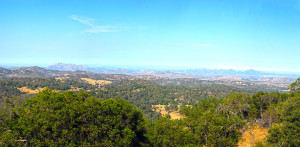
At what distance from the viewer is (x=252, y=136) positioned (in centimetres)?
2403

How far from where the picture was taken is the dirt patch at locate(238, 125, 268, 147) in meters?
22.7

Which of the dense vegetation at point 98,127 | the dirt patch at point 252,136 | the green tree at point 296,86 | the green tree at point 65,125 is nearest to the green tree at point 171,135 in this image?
the dense vegetation at point 98,127

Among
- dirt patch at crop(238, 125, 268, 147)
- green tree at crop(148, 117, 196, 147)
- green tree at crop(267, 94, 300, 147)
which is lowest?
dirt patch at crop(238, 125, 268, 147)

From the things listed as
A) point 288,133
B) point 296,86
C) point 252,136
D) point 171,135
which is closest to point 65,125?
point 171,135

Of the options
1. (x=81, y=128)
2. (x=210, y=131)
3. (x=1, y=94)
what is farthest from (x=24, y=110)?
(x=1, y=94)

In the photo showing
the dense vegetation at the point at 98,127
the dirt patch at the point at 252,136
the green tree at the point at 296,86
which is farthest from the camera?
the green tree at the point at 296,86

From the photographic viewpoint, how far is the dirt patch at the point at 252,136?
22.7 m

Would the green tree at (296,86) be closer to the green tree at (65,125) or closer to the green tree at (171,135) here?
the green tree at (171,135)

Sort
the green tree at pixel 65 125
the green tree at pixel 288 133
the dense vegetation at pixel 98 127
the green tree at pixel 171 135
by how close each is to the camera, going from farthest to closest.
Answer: the green tree at pixel 171 135 < the green tree at pixel 65 125 < the dense vegetation at pixel 98 127 < the green tree at pixel 288 133

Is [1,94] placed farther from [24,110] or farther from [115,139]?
[115,139]

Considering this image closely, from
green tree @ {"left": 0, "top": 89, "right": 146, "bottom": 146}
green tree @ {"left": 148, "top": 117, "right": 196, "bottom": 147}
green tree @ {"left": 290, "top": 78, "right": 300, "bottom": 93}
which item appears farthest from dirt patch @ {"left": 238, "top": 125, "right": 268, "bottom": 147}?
green tree @ {"left": 0, "top": 89, "right": 146, "bottom": 146}

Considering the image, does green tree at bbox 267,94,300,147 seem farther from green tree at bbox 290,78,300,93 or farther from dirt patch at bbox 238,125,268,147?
green tree at bbox 290,78,300,93

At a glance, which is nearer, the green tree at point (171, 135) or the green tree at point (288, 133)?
the green tree at point (288, 133)

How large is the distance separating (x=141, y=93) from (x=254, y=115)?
109m
